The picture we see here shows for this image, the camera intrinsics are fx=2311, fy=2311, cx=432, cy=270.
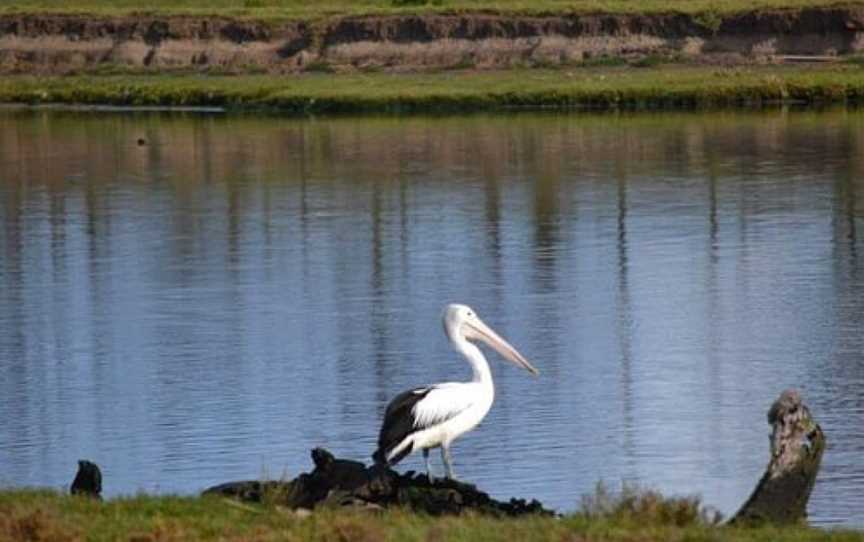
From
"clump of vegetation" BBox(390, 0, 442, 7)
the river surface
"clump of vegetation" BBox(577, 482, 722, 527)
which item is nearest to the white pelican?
the river surface

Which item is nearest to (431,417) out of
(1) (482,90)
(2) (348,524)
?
(2) (348,524)

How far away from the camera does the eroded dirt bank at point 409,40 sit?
6353 centimetres

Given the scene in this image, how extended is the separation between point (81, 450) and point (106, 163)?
28.1m

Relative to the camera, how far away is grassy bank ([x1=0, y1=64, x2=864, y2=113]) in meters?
56.4

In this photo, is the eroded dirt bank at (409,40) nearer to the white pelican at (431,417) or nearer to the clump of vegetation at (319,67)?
the clump of vegetation at (319,67)

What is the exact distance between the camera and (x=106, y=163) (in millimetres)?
46031

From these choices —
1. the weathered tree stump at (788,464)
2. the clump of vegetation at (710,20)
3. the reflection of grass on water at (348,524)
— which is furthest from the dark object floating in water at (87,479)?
the clump of vegetation at (710,20)

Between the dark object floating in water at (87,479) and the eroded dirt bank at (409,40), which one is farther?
the eroded dirt bank at (409,40)

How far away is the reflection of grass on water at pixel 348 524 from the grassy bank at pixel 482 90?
4410cm

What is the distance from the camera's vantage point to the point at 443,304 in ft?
84.3

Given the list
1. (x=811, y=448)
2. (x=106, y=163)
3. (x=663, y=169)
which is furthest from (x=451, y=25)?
(x=811, y=448)

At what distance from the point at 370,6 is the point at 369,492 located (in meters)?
60.2

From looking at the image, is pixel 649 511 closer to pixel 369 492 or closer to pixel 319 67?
pixel 369 492

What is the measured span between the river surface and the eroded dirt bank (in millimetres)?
16643
